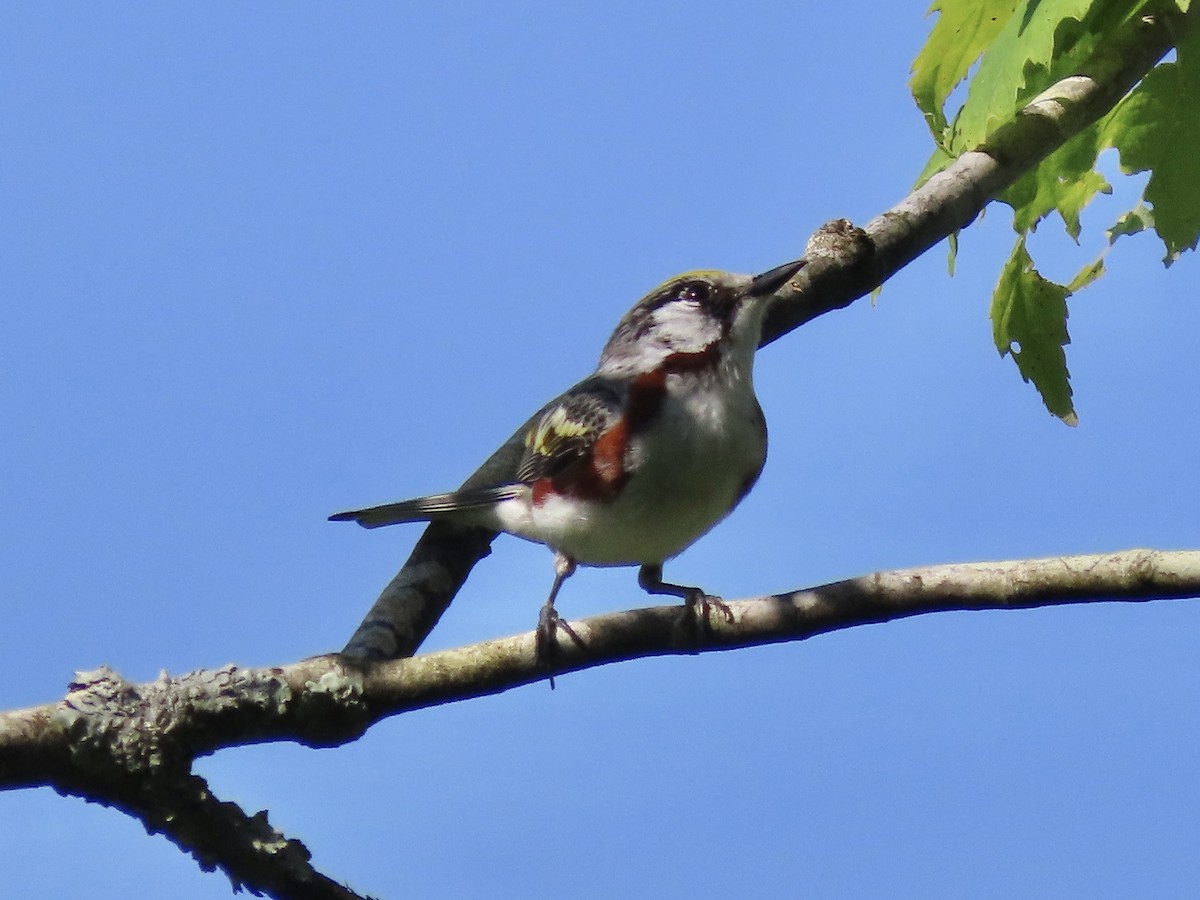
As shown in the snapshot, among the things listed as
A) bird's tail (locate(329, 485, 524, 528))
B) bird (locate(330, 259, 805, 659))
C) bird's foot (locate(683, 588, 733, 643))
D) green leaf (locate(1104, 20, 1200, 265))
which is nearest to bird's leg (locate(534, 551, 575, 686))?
bird's foot (locate(683, 588, 733, 643))

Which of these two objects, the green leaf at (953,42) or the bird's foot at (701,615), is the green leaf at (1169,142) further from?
the bird's foot at (701,615)

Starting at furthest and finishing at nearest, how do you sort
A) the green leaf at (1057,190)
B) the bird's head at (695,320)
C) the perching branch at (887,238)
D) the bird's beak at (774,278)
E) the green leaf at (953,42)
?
the bird's head at (695,320), the bird's beak at (774,278), the green leaf at (1057,190), the perching branch at (887,238), the green leaf at (953,42)

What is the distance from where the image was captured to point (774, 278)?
511 centimetres

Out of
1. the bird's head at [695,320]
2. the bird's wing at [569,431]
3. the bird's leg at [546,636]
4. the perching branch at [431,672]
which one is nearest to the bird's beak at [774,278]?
the bird's head at [695,320]

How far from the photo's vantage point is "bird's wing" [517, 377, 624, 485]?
198 inches

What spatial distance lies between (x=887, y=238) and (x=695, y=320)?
3.59 feet

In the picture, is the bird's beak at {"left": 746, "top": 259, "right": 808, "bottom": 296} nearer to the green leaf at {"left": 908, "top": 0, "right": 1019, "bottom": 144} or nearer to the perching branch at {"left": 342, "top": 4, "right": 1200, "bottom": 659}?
the perching branch at {"left": 342, "top": 4, "right": 1200, "bottom": 659}

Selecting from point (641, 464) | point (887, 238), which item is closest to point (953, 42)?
point (887, 238)

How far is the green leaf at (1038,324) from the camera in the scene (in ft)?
13.9

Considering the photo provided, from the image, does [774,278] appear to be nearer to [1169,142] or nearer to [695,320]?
[695,320]

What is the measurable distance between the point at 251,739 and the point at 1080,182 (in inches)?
119

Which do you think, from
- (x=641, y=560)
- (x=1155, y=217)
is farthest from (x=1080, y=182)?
(x=641, y=560)

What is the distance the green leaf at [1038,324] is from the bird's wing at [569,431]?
1442 millimetres

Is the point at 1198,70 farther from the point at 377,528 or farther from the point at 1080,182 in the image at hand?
the point at 377,528
